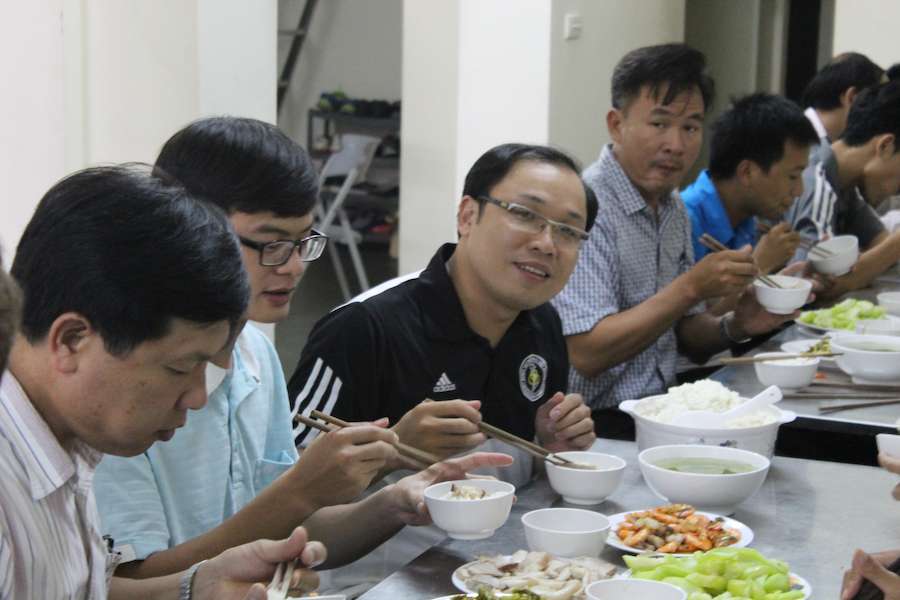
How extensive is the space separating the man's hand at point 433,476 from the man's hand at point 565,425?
329 mm

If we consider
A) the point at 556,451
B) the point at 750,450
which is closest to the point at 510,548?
the point at 556,451

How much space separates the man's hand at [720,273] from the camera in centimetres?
269

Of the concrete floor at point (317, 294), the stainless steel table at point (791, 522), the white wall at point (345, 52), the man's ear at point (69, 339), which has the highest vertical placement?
the white wall at point (345, 52)

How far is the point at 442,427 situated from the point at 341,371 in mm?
343

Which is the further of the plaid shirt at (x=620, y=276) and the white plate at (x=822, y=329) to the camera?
the white plate at (x=822, y=329)

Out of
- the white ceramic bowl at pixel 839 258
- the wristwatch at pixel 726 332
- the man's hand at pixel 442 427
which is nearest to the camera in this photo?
the man's hand at pixel 442 427

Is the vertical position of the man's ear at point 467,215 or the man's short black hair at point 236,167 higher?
the man's short black hair at point 236,167

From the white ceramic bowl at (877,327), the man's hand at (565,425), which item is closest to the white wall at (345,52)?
the white ceramic bowl at (877,327)

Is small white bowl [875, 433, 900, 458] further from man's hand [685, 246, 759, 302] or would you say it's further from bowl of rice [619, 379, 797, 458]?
man's hand [685, 246, 759, 302]

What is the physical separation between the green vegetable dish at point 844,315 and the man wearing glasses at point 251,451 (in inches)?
72.9

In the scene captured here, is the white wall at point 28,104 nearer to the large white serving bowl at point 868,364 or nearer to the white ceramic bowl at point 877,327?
the large white serving bowl at point 868,364

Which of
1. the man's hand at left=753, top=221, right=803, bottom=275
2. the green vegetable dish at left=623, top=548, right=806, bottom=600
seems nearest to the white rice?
the green vegetable dish at left=623, top=548, right=806, bottom=600

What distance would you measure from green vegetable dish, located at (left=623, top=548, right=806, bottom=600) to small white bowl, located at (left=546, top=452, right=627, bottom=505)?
1.03 ft

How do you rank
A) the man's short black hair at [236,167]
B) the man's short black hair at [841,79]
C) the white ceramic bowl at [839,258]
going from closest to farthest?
the man's short black hair at [236,167] → the white ceramic bowl at [839,258] → the man's short black hair at [841,79]
